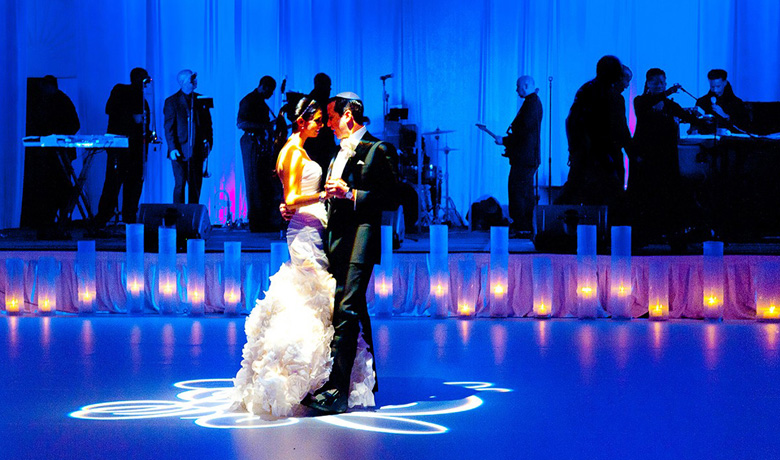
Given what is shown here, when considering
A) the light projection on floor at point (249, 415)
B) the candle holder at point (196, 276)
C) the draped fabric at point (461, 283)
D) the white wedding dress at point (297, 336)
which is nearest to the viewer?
the light projection on floor at point (249, 415)

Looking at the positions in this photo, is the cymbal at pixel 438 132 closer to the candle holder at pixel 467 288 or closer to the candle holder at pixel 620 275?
the candle holder at pixel 467 288

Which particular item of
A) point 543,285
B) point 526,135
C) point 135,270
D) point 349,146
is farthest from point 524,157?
point 349,146

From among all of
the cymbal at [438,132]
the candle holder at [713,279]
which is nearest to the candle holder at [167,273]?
the cymbal at [438,132]

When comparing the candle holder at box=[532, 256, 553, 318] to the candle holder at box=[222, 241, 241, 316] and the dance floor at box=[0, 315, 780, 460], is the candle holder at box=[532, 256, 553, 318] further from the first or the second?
the candle holder at box=[222, 241, 241, 316]

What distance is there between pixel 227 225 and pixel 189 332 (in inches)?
149

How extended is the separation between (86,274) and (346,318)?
160 inches

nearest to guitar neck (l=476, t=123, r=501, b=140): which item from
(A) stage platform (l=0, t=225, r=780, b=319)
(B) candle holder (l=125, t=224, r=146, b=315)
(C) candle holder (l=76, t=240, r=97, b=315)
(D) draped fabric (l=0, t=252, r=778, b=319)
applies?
(A) stage platform (l=0, t=225, r=780, b=319)

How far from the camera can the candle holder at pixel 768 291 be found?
7.08 meters

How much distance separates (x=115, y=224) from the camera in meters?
9.95

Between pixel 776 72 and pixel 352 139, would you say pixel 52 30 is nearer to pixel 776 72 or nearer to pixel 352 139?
pixel 352 139

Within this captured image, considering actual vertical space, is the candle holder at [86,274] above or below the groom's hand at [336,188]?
below

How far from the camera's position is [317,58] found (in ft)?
34.5

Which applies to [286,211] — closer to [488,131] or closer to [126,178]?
[126,178]

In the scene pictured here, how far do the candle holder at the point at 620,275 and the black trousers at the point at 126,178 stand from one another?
496 cm
